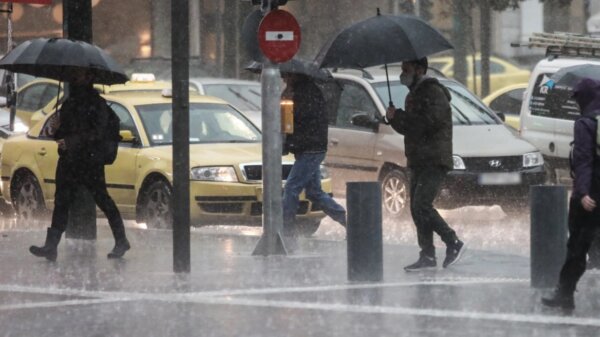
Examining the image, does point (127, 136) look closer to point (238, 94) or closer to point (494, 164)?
point (494, 164)

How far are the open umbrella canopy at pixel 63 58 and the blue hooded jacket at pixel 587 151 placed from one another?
4429mm

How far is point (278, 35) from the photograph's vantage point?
13.3 m

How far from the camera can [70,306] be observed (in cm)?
1053

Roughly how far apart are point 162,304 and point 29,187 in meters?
7.52

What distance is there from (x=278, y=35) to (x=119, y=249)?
2.17 m

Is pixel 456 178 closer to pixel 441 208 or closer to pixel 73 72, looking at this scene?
pixel 441 208

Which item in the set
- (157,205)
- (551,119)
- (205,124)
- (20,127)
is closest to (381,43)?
(157,205)

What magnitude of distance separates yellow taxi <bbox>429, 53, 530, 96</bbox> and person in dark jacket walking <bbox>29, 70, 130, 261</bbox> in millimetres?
24395

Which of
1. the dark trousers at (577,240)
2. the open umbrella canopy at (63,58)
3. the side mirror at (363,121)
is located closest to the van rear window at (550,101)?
the side mirror at (363,121)

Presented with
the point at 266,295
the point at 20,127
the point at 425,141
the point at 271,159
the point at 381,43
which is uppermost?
the point at 381,43

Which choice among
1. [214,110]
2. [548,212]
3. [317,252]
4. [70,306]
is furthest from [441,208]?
[70,306]

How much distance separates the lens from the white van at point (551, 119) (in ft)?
62.6

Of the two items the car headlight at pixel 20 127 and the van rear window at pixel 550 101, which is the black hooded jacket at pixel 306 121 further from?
the car headlight at pixel 20 127

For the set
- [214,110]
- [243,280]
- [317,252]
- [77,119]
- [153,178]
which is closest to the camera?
[243,280]
